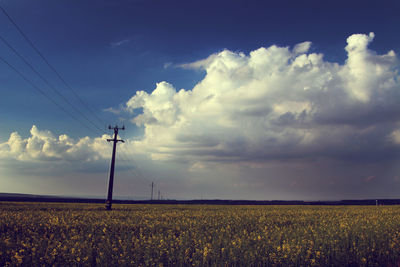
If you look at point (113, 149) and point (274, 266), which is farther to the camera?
point (113, 149)

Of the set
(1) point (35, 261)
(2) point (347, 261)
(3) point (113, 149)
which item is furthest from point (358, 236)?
(3) point (113, 149)

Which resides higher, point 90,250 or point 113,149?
point 113,149

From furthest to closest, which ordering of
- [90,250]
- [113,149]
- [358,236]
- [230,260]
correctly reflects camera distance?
[113,149]
[358,236]
[90,250]
[230,260]

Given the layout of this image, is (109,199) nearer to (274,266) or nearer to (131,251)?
(131,251)

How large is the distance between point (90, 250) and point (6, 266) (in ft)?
6.43

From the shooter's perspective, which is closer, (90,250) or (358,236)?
(90,250)

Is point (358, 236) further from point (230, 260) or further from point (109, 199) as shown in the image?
point (109, 199)

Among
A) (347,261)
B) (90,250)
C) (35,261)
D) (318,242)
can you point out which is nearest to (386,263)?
(347,261)

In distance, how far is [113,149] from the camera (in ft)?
125

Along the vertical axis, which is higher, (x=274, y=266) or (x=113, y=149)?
(x=113, y=149)

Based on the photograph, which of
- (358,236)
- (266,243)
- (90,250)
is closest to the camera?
(90,250)

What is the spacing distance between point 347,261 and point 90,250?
7.21 m

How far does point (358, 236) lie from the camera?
1026cm

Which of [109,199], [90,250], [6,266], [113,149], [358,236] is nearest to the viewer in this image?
[6,266]
